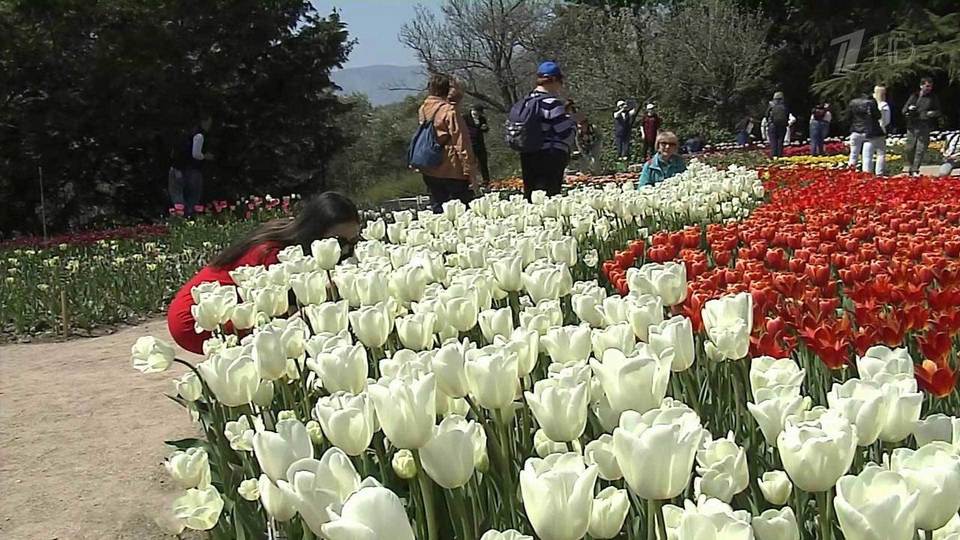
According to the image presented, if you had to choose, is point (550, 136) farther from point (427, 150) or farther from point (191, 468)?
point (191, 468)

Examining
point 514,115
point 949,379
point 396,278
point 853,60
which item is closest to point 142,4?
point 514,115

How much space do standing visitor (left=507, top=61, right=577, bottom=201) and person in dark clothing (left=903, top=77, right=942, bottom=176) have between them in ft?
24.6

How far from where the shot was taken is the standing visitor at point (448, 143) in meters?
7.49

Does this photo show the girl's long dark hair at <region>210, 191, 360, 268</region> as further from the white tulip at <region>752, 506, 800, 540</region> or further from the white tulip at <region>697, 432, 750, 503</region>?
the white tulip at <region>752, 506, 800, 540</region>

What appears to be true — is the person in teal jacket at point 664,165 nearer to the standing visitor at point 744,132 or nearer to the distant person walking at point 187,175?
the distant person walking at point 187,175

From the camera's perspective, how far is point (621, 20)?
3238 centimetres

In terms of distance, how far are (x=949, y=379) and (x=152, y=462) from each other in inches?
126

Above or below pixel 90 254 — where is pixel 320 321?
above

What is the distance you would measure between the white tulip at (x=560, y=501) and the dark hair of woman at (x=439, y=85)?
6.59m

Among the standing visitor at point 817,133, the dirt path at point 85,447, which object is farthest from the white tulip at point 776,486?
the standing visitor at point 817,133

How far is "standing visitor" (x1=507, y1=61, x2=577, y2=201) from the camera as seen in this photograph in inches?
287

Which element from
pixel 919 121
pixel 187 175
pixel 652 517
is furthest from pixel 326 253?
pixel 919 121

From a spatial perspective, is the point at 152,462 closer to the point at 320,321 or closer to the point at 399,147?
the point at 320,321

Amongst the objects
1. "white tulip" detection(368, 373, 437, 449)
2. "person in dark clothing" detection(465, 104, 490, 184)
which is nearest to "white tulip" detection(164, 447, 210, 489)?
"white tulip" detection(368, 373, 437, 449)
